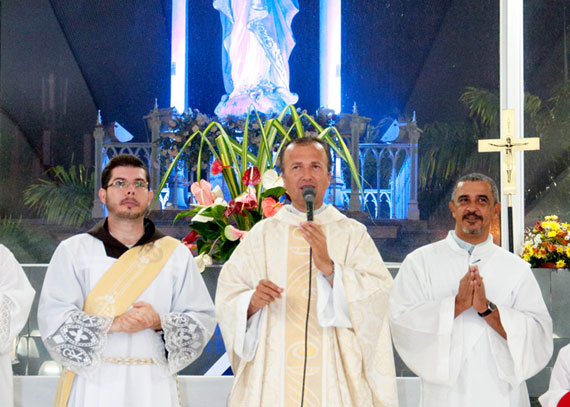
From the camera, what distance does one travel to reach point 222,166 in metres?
4.80

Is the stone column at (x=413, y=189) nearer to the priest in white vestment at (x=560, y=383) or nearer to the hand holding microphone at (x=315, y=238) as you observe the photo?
the priest in white vestment at (x=560, y=383)

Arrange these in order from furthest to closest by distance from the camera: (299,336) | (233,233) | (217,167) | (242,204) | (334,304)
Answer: (217,167) → (242,204) → (233,233) → (299,336) → (334,304)

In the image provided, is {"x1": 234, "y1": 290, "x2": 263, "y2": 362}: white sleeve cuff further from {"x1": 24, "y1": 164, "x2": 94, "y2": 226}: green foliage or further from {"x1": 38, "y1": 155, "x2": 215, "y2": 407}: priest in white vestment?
{"x1": 24, "y1": 164, "x2": 94, "y2": 226}: green foliage

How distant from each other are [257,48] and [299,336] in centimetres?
401

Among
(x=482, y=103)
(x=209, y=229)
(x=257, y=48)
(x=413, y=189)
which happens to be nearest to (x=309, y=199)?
(x=209, y=229)

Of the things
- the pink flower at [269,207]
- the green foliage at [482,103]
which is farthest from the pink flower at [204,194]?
the green foliage at [482,103]

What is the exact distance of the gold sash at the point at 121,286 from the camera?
3.40 metres

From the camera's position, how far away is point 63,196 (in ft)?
21.2

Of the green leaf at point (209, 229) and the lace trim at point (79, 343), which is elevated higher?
the green leaf at point (209, 229)

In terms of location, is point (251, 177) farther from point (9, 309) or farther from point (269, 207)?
point (9, 309)

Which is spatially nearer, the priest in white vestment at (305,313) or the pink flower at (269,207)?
the priest in white vestment at (305,313)

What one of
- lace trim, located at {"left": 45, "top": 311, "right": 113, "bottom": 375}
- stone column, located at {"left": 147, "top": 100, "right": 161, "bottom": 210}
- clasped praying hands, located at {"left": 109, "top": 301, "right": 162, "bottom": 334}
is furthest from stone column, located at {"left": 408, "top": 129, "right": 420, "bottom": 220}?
lace trim, located at {"left": 45, "top": 311, "right": 113, "bottom": 375}

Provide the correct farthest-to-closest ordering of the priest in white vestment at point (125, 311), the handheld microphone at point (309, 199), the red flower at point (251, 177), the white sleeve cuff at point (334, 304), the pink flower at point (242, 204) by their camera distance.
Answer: the red flower at point (251, 177)
the pink flower at point (242, 204)
the priest in white vestment at point (125, 311)
the white sleeve cuff at point (334, 304)
the handheld microphone at point (309, 199)

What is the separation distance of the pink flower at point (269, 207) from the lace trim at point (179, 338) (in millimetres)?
983
